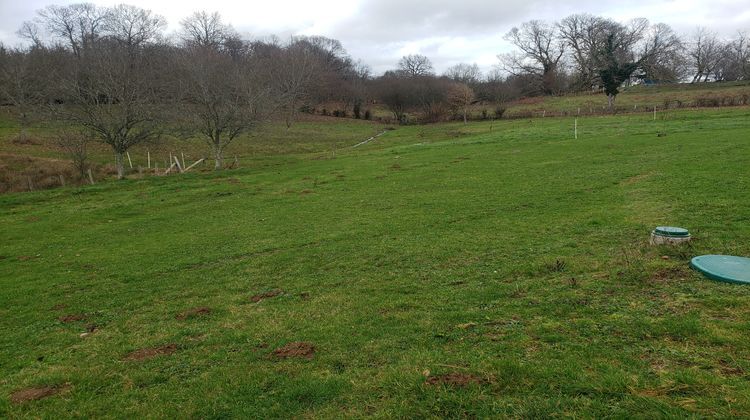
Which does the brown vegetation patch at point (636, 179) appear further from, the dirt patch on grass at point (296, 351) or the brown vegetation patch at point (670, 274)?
the dirt patch on grass at point (296, 351)

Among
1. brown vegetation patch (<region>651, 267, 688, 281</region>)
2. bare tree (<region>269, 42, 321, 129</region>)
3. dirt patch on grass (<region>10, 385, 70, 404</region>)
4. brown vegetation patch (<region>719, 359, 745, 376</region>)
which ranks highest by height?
bare tree (<region>269, 42, 321, 129</region>)

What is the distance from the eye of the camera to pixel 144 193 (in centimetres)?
2670

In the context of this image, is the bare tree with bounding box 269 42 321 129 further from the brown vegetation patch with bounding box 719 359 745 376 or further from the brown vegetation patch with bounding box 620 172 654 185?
the brown vegetation patch with bounding box 719 359 745 376

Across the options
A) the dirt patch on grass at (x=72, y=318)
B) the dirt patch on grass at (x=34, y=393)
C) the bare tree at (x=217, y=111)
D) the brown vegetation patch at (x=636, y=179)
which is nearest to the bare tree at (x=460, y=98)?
the bare tree at (x=217, y=111)

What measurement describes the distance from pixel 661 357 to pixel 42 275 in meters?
14.2

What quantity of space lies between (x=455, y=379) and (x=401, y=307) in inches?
110

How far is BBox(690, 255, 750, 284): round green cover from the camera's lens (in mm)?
6874

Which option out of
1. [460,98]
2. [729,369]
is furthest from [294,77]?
[729,369]

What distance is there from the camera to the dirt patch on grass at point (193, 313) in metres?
8.32

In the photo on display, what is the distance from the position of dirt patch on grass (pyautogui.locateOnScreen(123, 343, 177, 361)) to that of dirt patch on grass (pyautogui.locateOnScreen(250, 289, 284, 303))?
215 centimetres

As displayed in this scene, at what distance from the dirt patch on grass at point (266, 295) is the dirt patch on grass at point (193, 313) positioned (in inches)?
34.5

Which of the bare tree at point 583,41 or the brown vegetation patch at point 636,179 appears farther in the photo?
the bare tree at point 583,41

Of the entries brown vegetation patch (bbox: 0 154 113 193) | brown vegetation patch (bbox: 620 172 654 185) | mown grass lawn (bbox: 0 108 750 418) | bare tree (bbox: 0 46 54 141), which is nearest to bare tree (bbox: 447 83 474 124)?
brown vegetation patch (bbox: 0 154 113 193)

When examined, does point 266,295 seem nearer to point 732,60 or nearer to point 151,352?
point 151,352
